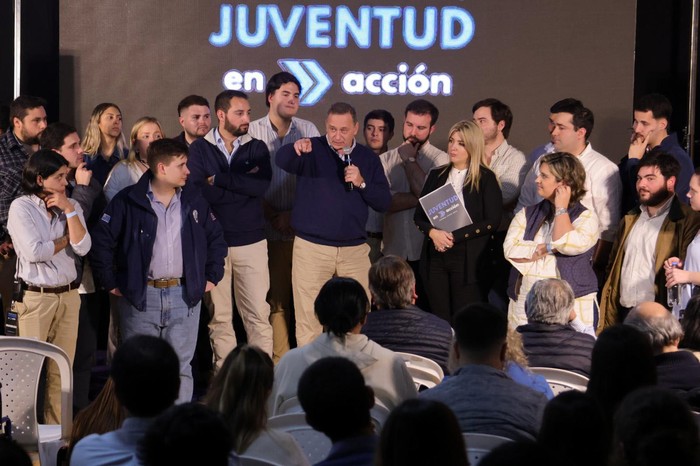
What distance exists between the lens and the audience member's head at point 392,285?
492 centimetres

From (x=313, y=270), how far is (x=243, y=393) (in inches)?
144

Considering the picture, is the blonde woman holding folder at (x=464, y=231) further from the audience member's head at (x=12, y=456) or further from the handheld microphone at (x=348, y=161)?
the audience member's head at (x=12, y=456)

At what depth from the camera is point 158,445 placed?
7.47ft

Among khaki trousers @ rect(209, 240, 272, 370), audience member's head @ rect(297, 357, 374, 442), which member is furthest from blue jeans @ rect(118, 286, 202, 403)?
audience member's head @ rect(297, 357, 374, 442)

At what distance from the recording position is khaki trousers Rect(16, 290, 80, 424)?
18.3 ft

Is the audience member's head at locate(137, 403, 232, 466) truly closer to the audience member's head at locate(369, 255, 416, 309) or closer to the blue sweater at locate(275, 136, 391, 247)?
the audience member's head at locate(369, 255, 416, 309)

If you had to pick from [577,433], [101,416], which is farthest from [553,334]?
[577,433]

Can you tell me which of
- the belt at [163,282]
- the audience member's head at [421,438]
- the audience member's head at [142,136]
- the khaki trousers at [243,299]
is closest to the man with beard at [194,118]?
the audience member's head at [142,136]

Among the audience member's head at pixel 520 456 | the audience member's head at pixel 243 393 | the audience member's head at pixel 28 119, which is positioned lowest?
the audience member's head at pixel 243 393

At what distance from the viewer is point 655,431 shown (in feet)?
7.64

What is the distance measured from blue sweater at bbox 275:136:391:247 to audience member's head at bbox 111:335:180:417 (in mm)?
3820

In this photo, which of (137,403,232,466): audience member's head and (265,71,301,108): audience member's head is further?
(265,71,301,108): audience member's head

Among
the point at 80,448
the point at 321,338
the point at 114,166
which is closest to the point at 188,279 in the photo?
the point at 114,166

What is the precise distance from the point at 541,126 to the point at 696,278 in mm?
2386
